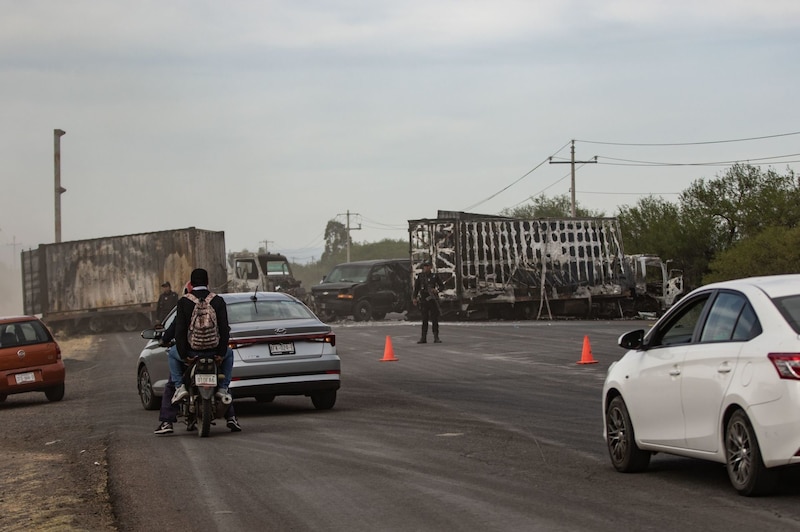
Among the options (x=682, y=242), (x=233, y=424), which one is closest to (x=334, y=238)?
(x=682, y=242)

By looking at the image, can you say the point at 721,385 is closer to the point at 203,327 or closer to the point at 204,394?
the point at 204,394

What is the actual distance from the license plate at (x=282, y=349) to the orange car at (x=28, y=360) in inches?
237

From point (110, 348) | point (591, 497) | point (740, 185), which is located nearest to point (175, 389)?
point (591, 497)

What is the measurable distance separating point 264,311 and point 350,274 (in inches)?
1204

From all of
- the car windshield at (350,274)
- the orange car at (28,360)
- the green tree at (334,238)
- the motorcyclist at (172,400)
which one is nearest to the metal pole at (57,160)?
the car windshield at (350,274)

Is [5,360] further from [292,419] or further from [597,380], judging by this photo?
[597,380]

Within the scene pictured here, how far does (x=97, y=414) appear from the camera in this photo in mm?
17406

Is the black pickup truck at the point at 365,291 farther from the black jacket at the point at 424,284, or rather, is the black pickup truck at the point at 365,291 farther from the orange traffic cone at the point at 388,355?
the orange traffic cone at the point at 388,355

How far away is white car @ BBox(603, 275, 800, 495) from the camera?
7.96 metres

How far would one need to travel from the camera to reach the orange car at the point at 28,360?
20078 mm

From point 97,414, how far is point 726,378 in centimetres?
1105

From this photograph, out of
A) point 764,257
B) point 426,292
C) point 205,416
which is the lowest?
point 205,416

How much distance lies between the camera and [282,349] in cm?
1580

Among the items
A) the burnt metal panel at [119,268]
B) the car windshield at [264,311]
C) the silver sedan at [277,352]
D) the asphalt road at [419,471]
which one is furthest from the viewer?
the burnt metal panel at [119,268]
